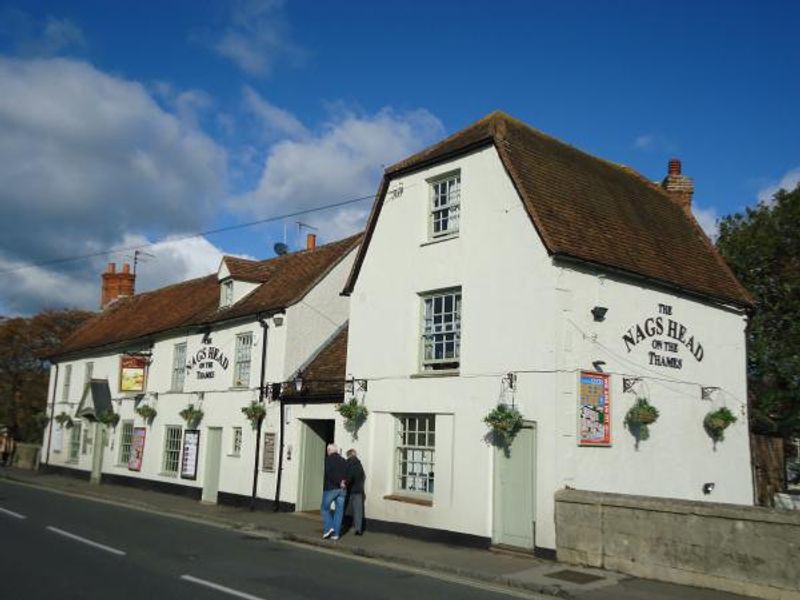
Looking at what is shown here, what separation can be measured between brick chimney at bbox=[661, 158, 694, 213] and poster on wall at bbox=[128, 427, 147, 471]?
18998 mm

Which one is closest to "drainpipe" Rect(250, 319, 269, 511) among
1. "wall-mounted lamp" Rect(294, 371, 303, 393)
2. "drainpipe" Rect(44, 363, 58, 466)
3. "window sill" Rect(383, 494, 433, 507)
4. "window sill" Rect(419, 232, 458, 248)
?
"wall-mounted lamp" Rect(294, 371, 303, 393)

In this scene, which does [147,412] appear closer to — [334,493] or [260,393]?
[260,393]

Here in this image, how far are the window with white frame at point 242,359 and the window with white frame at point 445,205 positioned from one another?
26.5 feet

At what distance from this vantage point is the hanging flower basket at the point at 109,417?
28.0 m

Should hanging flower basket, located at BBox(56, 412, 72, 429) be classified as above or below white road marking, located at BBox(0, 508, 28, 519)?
above

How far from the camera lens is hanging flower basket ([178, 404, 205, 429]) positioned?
23328 millimetres

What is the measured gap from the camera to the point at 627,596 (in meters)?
10.0

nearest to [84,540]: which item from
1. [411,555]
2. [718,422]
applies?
[411,555]

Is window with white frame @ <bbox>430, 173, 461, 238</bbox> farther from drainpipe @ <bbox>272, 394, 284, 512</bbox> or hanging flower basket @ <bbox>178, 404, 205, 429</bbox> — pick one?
hanging flower basket @ <bbox>178, 404, 205, 429</bbox>

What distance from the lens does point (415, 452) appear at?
628 inches

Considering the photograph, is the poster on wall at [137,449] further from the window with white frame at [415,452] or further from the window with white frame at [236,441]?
the window with white frame at [415,452]

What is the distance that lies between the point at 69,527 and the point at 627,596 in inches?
424

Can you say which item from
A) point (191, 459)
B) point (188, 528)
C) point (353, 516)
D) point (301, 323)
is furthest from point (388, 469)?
point (191, 459)

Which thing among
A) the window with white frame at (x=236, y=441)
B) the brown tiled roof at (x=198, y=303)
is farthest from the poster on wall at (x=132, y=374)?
the window with white frame at (x=236, y=441)
